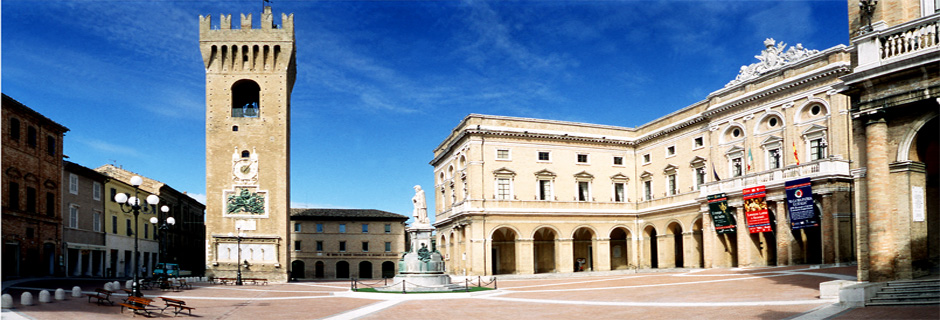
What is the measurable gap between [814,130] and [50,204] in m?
47.5

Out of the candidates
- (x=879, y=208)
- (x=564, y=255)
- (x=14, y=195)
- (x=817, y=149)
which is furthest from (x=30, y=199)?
(x=817, y=149)

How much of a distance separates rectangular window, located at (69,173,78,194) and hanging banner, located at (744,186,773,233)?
148ft

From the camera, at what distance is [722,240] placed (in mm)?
44281

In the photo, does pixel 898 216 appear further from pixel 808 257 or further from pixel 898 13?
pixel 808 257

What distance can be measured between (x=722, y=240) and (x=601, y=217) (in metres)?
11.6

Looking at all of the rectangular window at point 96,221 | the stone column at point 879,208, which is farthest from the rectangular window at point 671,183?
the rectangular window at point 96,221

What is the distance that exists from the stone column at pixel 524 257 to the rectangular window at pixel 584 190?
6.15m

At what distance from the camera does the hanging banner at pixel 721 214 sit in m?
43.0

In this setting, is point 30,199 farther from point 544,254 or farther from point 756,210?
point 756,210

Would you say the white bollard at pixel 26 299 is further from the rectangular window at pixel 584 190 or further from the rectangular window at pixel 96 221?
Result: the rectangular window at pixel 584 190

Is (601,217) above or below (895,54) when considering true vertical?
below

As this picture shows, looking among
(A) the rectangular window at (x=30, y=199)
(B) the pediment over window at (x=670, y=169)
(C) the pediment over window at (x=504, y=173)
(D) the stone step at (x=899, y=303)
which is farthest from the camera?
(C) the pediment over window at (x=504, y=173)

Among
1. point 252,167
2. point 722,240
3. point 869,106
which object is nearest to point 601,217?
point 722,240

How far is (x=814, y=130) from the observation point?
38.9 m
